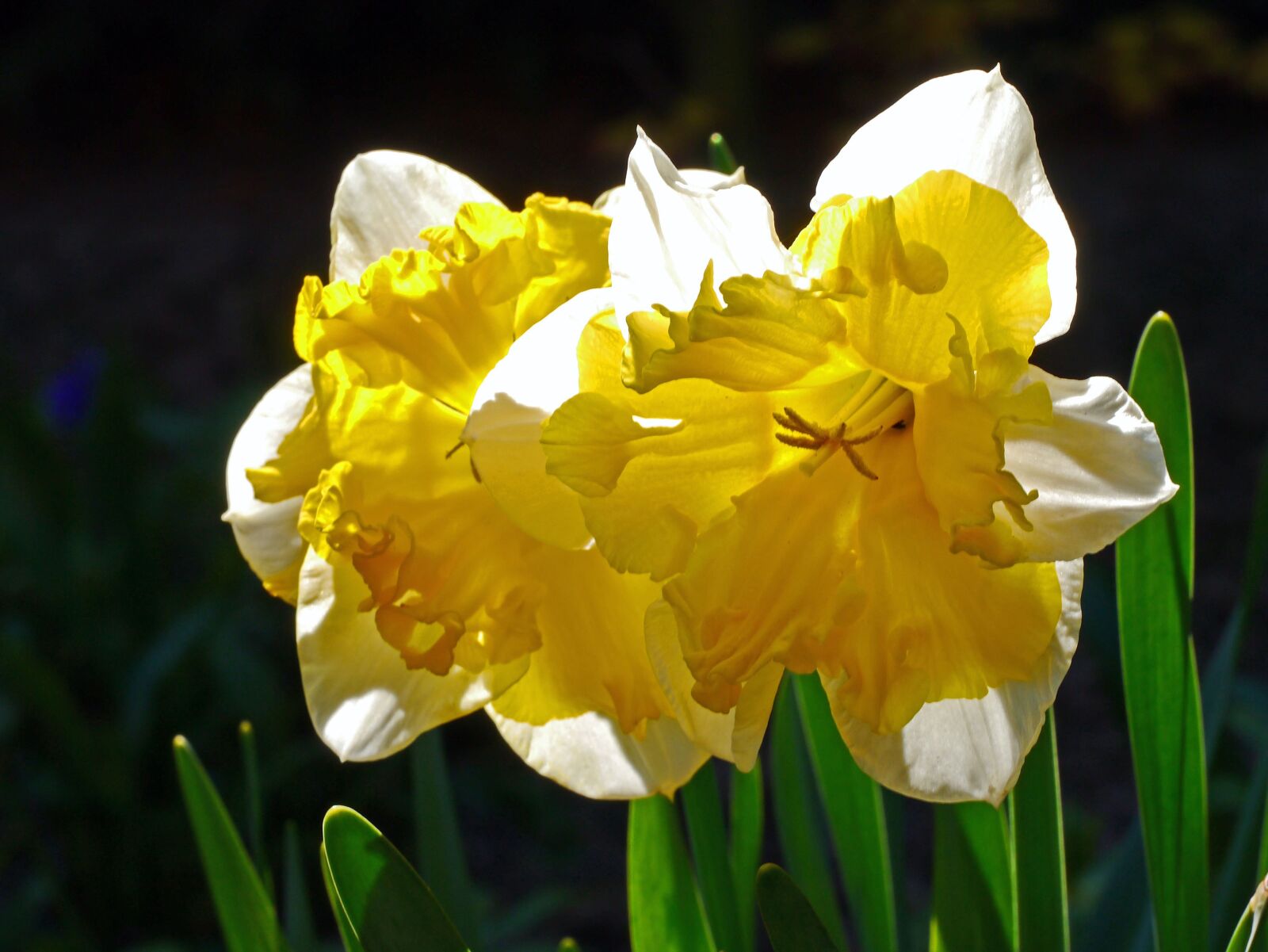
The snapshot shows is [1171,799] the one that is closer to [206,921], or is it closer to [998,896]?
[998,896]

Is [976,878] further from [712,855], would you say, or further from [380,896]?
[380,896]

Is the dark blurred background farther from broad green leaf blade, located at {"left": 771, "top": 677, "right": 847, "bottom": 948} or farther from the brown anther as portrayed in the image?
the brown anther

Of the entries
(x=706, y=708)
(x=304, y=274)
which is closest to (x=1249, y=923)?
A: (x=706, y=708)

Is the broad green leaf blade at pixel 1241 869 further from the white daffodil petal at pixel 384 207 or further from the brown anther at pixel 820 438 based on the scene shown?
the white daffodil petal at pixel 384 207

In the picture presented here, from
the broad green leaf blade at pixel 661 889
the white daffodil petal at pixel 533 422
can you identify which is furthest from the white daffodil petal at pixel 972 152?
the broad green leaf blade at pixel 661 889

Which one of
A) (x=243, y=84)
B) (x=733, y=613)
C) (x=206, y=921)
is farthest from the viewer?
(x=243, y=84)

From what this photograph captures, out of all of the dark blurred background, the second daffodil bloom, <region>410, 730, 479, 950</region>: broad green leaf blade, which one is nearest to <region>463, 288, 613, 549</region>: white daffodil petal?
the second daffodil bloom

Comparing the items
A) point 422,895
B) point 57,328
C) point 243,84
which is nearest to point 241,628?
point 422,895
